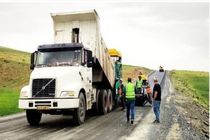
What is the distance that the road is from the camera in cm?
1318

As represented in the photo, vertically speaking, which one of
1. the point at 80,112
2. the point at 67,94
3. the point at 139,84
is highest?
the point at 139,84

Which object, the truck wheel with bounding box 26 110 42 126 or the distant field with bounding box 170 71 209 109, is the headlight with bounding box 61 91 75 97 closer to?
the truck wheel with bounding box 26 110 42 126

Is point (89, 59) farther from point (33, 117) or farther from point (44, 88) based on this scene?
point (33, 117)

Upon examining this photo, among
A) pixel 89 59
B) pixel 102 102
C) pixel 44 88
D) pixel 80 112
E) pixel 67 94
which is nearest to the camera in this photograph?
pixel 67 94

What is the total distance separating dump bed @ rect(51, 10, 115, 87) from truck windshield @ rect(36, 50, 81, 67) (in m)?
2.22

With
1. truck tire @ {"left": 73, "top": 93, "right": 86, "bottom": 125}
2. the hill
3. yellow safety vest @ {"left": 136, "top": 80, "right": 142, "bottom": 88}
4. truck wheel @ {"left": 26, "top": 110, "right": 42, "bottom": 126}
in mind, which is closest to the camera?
truck tire @ {"left": 73, "top": 93, "right": 86, "bottom": 125}

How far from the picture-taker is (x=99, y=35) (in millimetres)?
19328

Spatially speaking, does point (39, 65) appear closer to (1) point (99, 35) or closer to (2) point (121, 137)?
(1) point (99, 35)

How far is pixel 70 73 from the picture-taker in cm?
1575

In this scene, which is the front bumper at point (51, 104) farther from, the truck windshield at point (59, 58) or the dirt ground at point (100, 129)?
the truck windshield at point (59, 58)

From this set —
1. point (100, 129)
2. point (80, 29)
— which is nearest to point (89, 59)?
point (80, 29)

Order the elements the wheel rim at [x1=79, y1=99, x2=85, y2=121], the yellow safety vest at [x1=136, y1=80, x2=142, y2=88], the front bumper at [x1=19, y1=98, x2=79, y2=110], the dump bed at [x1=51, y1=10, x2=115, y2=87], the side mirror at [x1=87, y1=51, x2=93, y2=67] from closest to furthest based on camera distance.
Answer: the front bumper at [x1=19, y1=98, x2=79, y2=110], the wheel rim at [x1=79, y1=99, x2=85, y2=121], the side mirror at [x1=87, y1=51, x2=93, y2=67], the dump bed at [x1=51, y1=10, x2=115, y2=87], the yellow safety vest at [x1=136, y1=80, x2=142, y2=88]

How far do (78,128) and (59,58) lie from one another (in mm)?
3323

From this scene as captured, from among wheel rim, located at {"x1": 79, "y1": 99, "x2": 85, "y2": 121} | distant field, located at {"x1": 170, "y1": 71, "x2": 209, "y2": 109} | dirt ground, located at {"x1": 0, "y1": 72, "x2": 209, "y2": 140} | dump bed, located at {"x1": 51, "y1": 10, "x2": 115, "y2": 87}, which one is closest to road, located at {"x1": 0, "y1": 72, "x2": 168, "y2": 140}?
dirt ground, located at {"x1": 0, "y1": 72, "x2": 209, "y2": 140}
